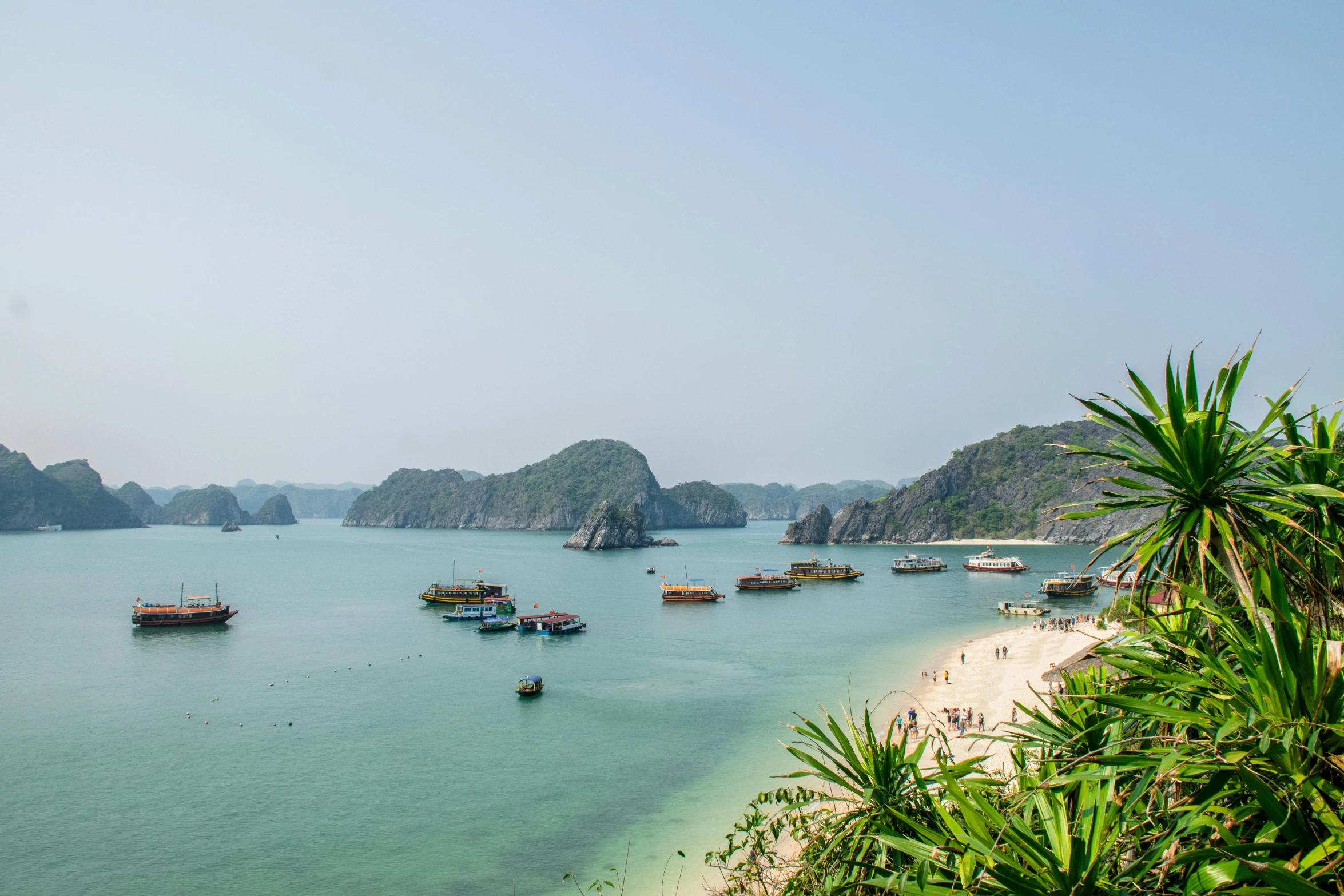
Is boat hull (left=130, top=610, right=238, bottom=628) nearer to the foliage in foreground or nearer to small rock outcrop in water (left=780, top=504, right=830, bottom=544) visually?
the foliage in foreground

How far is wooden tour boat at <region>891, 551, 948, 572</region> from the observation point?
388ft

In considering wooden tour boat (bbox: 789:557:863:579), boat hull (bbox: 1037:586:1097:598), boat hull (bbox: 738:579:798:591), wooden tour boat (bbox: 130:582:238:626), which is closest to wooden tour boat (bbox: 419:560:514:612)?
wooden tour boat (bbox: 130:582:238:626)

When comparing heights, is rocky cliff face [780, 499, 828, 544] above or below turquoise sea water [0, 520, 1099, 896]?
above

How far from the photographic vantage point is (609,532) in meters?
179

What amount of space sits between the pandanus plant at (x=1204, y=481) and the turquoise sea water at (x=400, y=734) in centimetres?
1901

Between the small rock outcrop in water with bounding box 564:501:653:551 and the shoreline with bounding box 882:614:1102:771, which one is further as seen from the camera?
the small rock outcrop in water with bounding box 564:501:653:551

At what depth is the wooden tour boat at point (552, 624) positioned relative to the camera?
2611 inches

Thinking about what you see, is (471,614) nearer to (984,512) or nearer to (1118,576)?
(1118,576)

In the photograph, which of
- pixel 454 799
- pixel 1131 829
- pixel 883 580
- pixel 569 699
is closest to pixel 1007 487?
pixel 883 580

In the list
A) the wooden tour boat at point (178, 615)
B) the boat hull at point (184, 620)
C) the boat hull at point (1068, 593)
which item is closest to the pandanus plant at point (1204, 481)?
the wooden tour boat at point (178, 615)

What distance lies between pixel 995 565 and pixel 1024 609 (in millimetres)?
43463

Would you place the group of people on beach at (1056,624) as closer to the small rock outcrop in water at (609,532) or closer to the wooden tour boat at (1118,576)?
the wooden tour boat at (1118,576)

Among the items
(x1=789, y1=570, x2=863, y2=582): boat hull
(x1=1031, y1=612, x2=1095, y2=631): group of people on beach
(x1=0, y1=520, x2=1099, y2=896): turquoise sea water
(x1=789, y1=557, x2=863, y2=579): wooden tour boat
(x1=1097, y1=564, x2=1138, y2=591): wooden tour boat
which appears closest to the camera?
(x1=1097, y1=564, x2=1138, y2=591): wooden tour boat

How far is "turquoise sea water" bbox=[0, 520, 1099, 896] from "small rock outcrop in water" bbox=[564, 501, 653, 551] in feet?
297
